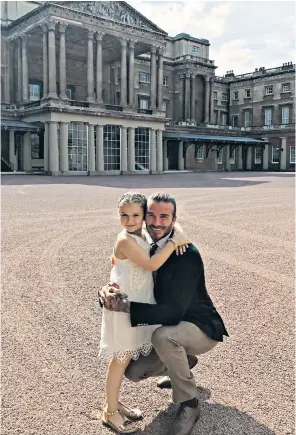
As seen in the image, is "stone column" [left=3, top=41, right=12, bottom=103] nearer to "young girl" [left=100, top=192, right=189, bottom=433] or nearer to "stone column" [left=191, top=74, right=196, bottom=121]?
"stone column" [left=191, top=74, right=196, bottom=121]

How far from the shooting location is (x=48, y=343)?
15.6 ft

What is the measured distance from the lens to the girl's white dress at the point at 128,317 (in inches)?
134

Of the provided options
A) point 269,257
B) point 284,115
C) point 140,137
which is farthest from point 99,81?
point 269,257

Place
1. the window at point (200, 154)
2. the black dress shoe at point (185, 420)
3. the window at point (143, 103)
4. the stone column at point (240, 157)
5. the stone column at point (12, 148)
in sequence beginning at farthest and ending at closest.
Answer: the stone column at point (240, 157), the window at point (143, 103), the window at point (200, 154), the stone column at point (12, 148), the black dress shoe at point (185, 420)

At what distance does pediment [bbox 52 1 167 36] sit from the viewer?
131ft

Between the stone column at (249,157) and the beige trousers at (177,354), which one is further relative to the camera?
the stone column at (249,157)

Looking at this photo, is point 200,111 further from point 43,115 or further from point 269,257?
point 269,257

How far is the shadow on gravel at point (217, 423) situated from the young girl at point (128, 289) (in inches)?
6.9

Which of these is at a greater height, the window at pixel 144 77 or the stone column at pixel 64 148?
the window at pixel 144 77

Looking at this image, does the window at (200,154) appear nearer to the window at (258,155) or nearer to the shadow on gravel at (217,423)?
the window at (258,155)

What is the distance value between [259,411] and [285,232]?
8.33 m

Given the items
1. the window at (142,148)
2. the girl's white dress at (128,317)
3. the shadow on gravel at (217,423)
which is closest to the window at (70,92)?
the window at (142,148)

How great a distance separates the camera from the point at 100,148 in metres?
41.5

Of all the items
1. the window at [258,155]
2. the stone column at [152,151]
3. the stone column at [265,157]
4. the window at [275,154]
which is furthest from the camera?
the window at [258,155]
